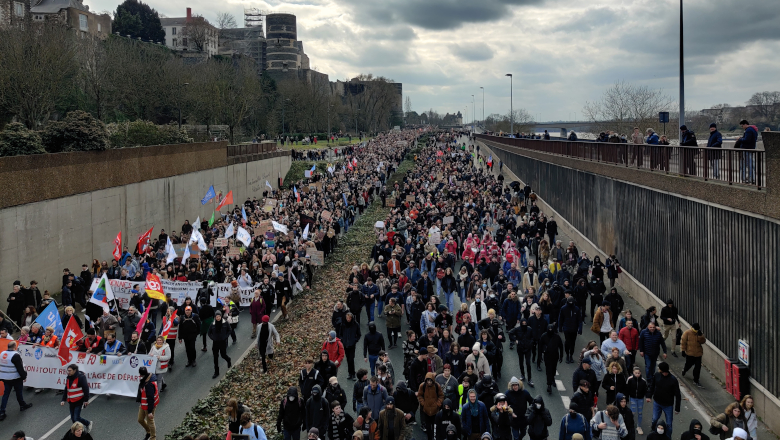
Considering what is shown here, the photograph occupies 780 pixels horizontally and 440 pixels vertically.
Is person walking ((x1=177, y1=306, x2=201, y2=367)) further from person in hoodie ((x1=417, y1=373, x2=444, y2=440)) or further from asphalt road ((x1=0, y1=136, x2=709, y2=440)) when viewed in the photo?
person in hoodie ((x1=417, y1=373, x2=444, y2=440))

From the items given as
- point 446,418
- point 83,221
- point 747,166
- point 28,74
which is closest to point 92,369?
point 446,418

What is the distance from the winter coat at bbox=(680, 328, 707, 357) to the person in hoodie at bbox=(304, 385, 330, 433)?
7.10m

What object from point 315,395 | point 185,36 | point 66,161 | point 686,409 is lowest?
point 686,409

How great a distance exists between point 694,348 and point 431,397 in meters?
5.67

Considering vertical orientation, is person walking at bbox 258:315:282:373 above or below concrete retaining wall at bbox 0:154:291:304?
below

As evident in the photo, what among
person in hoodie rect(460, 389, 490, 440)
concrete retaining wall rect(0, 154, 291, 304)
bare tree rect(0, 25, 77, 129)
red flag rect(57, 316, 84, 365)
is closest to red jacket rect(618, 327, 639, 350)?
person in hoodie rect(460, 389, 490, 440)

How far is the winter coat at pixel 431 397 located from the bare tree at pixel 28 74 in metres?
32.5

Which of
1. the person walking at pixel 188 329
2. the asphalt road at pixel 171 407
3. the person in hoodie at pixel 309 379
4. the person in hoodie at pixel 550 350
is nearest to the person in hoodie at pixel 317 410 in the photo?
the person in hoodie at pixel 309 379

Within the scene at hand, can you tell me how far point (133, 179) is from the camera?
31047 mm

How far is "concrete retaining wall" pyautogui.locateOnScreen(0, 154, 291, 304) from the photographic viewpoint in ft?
71.8

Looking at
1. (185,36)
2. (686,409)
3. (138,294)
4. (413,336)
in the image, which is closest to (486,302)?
(413,336)

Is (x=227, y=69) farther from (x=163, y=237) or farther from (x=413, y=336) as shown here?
(x=413, y=336)

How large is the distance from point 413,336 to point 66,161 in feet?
59.3

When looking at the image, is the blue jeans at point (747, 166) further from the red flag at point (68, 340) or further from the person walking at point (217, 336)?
the red flag at point (68, 340)
